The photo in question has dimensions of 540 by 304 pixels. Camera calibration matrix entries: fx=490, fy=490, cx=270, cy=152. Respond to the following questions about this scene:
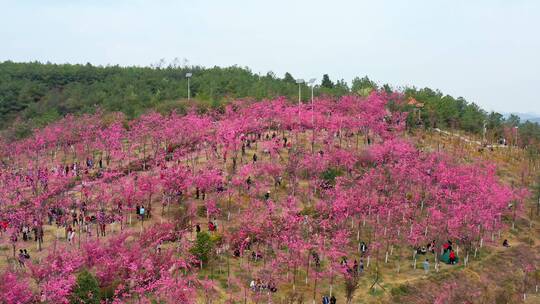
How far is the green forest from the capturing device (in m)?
77.7

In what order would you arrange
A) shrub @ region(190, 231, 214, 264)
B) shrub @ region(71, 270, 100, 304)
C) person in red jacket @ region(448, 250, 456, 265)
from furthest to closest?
person in red jacket @ region(448, 250, 456, 265)
shrub @ region(190, 231, 214, 264)
shrub @ region(71, 270, 100, 304)

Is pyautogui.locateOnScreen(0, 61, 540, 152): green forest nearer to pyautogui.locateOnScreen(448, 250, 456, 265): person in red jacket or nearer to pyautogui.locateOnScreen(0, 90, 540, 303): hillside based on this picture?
pyautogui.locateOnScreen(0, 90, 540, 303): hillside

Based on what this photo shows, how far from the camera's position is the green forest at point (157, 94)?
77.7m

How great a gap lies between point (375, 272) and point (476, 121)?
55.0 meters

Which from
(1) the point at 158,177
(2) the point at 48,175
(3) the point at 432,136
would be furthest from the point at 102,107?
(3) the point at 432,136

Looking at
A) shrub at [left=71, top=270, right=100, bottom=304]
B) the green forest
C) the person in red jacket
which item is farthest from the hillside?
the green forest

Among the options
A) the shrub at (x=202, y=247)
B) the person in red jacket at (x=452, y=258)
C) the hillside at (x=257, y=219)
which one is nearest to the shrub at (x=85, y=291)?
the hillside at (x=257, y=219)

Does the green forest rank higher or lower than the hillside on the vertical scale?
higher

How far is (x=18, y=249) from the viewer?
3653 centimetres

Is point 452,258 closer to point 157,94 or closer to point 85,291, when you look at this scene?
point 85,291

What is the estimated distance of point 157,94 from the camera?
87625 millimetres

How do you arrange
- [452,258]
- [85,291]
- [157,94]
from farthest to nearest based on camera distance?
1. [157,94]
2. [452,258]
3. [85,291]

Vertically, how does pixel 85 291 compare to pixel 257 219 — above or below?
below

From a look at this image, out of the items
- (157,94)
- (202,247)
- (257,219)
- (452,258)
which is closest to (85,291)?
(202,247)
